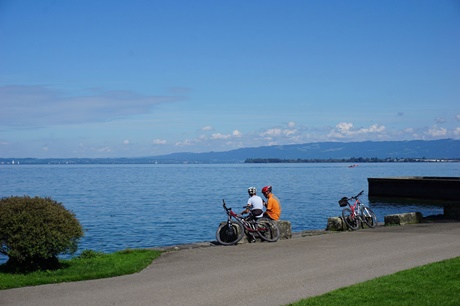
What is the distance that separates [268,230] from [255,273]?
20.0ft

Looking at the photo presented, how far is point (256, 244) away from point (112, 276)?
20.1 feet

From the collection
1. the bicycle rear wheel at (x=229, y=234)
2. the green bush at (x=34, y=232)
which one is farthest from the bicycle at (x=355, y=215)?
the green bush at (x=34, y=232)

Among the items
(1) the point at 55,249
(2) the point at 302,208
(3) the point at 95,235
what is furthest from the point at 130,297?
(2) the point at 302,208

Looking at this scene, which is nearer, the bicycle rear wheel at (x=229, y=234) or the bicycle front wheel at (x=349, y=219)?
the bicycle rear wheel at (x=229, y=234)

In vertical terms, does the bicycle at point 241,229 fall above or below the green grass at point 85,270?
above

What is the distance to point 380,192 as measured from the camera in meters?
72.1

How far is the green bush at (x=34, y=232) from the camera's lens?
1328 centimetres

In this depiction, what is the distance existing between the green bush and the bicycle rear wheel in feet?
18.3

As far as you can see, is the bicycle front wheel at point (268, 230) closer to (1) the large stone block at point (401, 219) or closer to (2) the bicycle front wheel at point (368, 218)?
(2) the bicycle front wheel at point (368, 218)

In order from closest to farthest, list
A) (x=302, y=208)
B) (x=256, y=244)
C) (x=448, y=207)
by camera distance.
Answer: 1. (x=256, y=244)
2. (x=448, y=207)
3. (x=302, y=208)

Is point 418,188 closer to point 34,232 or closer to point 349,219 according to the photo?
point 349,219

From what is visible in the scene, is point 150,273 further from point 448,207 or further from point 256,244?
point 448,207

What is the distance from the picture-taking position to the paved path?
10.9 m

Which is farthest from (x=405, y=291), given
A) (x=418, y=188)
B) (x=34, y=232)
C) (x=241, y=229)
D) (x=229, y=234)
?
(x=418, y=188)
